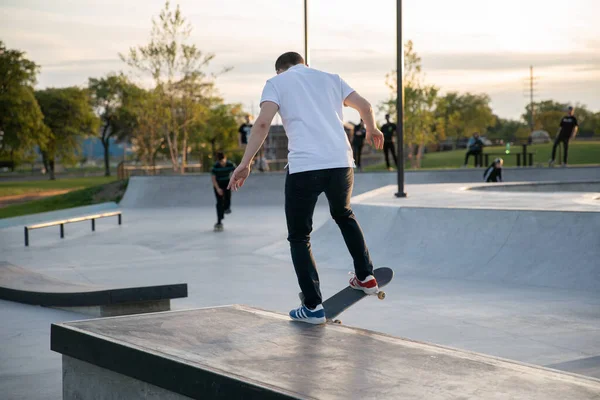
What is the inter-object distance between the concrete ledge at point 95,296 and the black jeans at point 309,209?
2534mm

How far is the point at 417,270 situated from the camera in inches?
409

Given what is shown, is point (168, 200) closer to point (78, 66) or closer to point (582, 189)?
point (582, 189)

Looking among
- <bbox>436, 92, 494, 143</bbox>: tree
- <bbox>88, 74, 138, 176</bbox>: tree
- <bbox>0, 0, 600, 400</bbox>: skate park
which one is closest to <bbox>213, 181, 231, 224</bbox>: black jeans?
<bbox>0, 0, 600, 400</bbox>: skate park

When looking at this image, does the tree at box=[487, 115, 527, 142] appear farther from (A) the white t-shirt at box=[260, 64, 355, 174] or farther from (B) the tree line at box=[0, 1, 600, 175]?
(A) the white t-shirt at box=[260, 64, 355, 174]

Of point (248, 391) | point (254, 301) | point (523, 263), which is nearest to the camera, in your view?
point (248, 391)

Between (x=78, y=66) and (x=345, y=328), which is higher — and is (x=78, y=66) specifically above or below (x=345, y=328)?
above

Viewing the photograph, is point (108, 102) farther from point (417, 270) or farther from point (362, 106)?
point (362, 106)

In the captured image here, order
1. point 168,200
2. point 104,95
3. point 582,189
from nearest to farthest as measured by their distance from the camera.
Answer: point 582,189 → point 168,200 → point 104,95

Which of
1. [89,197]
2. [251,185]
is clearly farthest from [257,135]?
[89,197]

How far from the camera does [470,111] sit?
331 ft

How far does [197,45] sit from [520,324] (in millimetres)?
33558

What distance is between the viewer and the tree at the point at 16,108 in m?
57.7

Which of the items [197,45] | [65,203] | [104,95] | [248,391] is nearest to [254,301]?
[248,391]

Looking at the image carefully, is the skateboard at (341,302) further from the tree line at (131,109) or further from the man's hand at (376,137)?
the tree line at (131,109)
